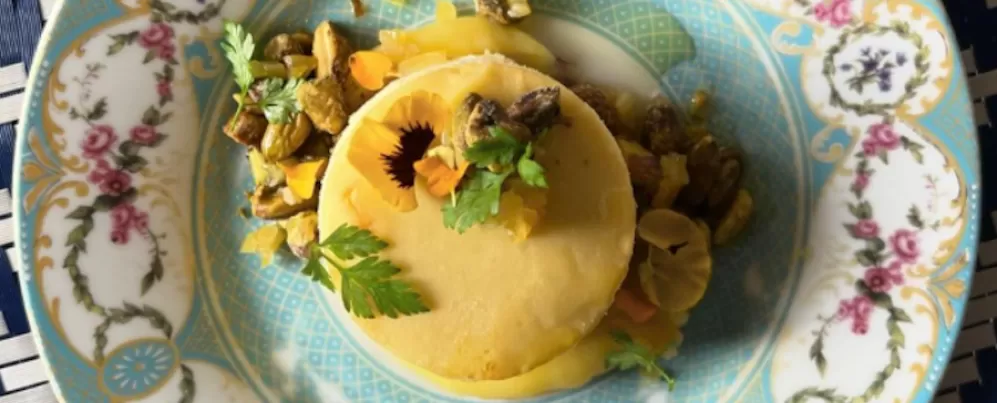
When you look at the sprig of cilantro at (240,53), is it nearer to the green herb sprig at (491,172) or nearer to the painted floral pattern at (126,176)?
the painted floral pattern at (126,176)

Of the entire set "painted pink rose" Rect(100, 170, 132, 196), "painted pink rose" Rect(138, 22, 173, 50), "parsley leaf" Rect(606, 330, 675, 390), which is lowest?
"parsley leaf" Rect(606, 330, 675, 390)

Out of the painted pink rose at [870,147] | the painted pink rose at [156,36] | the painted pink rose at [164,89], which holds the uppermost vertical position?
the painted pink rose at [156,36]

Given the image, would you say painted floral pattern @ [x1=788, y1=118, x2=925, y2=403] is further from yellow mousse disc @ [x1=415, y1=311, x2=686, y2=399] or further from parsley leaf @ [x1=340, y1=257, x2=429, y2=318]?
parsley leaf @ [x1=340, y1=257, x2=429, y2=318]

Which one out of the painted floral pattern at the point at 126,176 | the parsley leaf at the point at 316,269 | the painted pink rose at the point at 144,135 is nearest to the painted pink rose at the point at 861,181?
the parsley leaf at the point at 316,269

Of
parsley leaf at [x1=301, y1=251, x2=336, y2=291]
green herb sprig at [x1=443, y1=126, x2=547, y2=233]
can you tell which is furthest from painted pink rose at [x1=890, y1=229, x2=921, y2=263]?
parsley leaf at [x1=301, y1=251, x2=336, y2=291]

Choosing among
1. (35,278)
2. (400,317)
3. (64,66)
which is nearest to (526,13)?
(400,317)

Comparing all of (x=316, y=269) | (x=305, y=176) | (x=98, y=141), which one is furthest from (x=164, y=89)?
(x=316, y=269)
